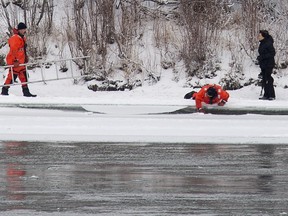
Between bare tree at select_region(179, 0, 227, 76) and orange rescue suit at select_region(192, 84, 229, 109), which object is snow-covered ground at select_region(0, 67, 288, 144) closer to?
orange rescue suit at select_region(192, 84, 229, 109)

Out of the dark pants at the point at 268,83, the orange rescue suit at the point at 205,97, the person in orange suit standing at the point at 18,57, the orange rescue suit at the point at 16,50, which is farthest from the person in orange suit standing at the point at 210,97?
the orange rescue suit at the point at 16,50

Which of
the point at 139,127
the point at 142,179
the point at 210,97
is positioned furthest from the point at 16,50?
the point at 142,179

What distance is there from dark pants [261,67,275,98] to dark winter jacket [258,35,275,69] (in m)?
0.11

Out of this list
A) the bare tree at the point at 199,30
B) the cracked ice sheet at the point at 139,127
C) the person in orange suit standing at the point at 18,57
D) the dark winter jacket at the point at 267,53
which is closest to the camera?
the cracked ice sheet at the point at 139,127

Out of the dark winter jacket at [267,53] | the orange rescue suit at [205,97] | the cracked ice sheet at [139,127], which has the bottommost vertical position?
the cracked ice sheet at [139,127]

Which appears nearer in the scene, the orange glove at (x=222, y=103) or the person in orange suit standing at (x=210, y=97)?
the person in orange suit standing at (x=210, y=97)

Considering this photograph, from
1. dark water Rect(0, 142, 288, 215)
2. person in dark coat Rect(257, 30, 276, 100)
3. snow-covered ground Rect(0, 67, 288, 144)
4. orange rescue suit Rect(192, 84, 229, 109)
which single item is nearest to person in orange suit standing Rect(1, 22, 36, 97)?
snow-covered ground Rect(0, 67, 288, 144)

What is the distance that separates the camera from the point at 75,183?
32.5ft

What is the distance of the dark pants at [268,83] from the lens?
65.5 ft

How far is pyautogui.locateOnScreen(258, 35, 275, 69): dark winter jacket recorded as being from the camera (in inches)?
782

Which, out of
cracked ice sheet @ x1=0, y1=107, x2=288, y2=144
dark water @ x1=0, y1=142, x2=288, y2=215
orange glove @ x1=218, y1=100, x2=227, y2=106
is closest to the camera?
dark water @ x1=0, y1=142, x2=288, y2=215

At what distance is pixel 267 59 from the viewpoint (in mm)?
19906

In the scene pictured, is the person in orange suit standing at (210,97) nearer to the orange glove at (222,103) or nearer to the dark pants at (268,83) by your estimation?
the orange glove at (222,103)

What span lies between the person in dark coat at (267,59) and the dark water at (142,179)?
21.9 ft
